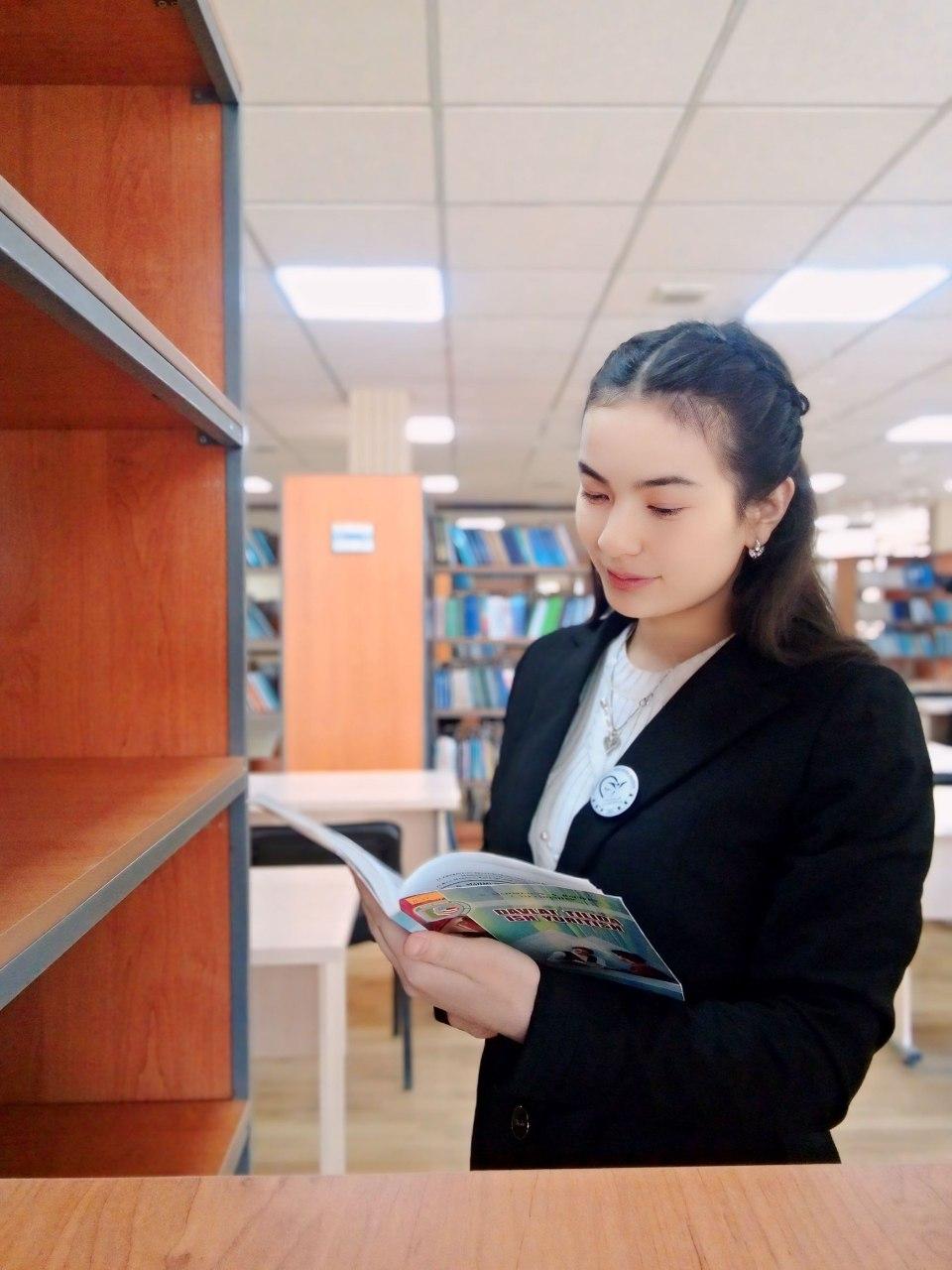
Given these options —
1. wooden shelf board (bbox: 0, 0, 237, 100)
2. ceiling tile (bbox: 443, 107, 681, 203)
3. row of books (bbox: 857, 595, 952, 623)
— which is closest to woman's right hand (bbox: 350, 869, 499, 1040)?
wooden shelf board (bbox: 0, 0, 237, 100)

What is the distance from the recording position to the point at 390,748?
4117 mm

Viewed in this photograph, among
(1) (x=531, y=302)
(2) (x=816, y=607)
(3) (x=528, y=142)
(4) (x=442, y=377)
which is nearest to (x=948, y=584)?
(4) (x=442, y=377)

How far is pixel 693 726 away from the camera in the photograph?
93cm

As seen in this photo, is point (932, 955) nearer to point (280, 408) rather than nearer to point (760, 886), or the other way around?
point (760, 886)

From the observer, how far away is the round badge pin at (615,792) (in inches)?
36.6

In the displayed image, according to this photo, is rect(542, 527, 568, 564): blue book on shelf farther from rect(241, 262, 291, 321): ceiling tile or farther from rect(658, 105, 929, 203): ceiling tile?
rect(658, 105, 929, 203): ceiling tile

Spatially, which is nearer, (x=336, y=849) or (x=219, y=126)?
(x=336, y=849)

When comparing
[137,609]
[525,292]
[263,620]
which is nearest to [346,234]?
[525,292]

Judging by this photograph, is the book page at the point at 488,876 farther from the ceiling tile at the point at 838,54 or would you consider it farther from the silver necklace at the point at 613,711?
the ceiling tile at the point at 838,54

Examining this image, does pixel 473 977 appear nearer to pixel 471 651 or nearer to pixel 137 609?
pixel 137 609

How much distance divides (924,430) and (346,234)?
516 cm

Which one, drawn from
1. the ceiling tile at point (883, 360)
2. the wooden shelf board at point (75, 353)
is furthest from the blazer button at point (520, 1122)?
the ceiling tile at point (883, 360)

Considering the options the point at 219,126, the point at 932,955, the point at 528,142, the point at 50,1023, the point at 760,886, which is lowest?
the point at 932,955

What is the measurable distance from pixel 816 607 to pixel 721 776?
231 millimetres
